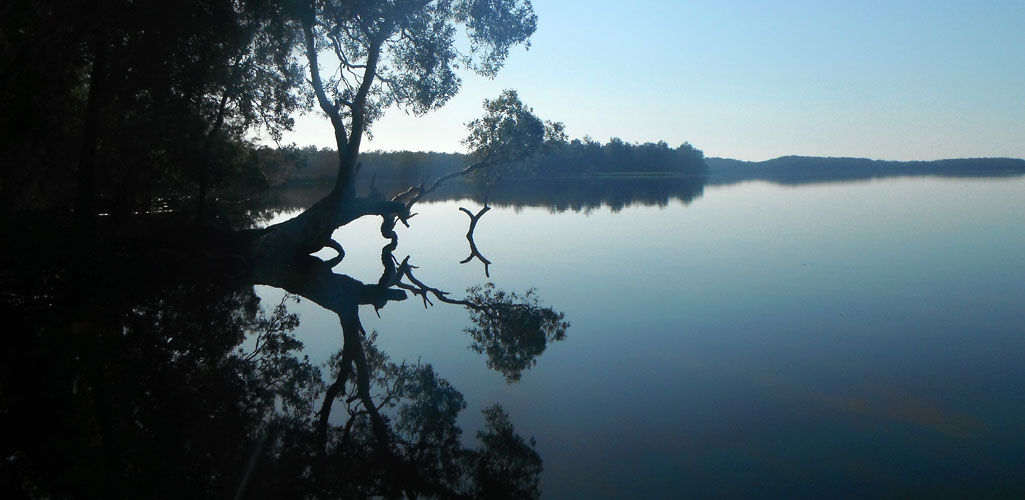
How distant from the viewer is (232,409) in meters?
5.84

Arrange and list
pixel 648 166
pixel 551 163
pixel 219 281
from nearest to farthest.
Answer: pixel 219 281, pixel 551 163, pixel 648 166

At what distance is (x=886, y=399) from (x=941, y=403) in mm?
411

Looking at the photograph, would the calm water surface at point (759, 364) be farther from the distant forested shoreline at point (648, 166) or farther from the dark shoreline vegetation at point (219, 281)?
the distant forested shoreline at point (648, 166)

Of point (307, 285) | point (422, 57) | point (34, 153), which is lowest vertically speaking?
point (307, 285)

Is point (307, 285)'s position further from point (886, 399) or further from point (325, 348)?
point (886, 399)

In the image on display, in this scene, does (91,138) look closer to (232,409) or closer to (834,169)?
(232,409)

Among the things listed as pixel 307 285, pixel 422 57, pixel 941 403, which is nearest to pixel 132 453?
pixel 941 403

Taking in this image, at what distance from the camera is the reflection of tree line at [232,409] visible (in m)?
4.49

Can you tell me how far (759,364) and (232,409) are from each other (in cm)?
503

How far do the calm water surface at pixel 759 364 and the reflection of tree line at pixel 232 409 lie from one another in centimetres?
34

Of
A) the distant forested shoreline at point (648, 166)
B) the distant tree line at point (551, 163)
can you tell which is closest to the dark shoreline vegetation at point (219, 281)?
the distant tree line at point (551, 163)

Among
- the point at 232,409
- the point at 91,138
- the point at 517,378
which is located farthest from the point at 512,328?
the point at 91,138

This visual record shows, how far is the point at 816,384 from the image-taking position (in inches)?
249

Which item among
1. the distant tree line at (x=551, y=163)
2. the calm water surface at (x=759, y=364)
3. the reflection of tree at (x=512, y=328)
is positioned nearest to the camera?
the calm water surface at (x=759, y=364)
